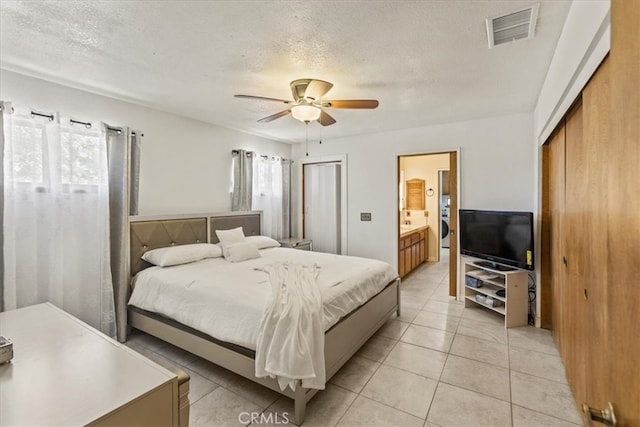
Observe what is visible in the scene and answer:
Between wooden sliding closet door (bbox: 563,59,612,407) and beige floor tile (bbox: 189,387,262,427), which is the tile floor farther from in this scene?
wooden sliding closet door (bbox: 563,59,612,407)

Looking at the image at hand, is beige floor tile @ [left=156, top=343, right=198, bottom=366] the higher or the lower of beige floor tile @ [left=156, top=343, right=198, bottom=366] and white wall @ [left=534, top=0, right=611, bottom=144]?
the lower

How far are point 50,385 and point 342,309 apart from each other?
A: 174 centimetres

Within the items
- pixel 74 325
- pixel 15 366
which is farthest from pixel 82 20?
pixel 15 366

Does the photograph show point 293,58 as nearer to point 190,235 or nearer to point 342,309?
point 342,309

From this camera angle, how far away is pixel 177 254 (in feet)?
10.0

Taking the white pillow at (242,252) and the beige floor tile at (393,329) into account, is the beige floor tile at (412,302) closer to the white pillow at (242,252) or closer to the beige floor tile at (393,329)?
the beige floor tile at (393,329)

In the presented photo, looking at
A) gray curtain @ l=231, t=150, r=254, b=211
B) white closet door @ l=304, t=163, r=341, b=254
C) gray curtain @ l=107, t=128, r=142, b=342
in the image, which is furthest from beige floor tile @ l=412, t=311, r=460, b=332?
gray curtain @ l=107, t=128, r=142, b=342

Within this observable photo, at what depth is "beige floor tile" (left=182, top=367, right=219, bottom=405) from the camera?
2132 millimetres

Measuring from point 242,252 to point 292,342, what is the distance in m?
1.77

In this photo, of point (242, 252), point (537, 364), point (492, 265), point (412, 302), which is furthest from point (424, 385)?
point (242, 252)

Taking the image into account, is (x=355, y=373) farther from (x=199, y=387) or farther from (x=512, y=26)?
(x=512, y=26)

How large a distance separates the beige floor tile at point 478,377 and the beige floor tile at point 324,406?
0.84 metres

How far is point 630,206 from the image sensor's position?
565mm

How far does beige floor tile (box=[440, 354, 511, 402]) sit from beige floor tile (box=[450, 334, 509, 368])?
9 cm
